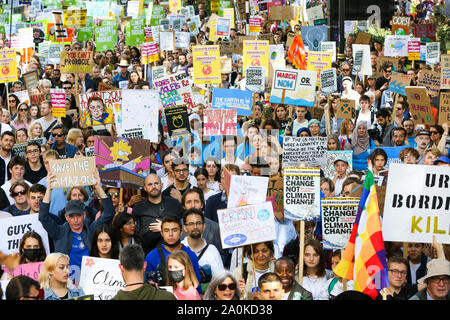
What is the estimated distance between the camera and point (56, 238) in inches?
284

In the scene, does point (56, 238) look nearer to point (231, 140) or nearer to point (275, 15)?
point (231, 140)

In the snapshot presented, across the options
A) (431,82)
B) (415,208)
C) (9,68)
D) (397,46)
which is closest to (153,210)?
(415,208)

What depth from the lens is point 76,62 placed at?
48.8ft

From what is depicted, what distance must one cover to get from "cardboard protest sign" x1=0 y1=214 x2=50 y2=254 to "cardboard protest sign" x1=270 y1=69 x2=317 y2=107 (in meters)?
5.82

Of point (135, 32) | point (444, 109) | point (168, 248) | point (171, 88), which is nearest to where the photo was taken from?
point (168, 248)

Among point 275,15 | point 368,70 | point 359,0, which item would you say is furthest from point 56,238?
point 359,0

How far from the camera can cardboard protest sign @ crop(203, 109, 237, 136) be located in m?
10.4

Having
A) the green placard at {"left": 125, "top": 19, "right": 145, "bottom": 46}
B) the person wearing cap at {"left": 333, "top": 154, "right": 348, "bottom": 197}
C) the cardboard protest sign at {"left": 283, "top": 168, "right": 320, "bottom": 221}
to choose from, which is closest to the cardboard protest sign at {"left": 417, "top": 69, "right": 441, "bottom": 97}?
the person wearing cap at {"left": 333, "top": 154, "right": 348, "bottom": 197}

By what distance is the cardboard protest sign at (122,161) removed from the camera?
848 cm

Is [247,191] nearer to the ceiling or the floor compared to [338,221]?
nearer to the ceiling

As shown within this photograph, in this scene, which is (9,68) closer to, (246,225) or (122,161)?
(122,161)

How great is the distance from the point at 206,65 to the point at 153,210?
6997 millimetres

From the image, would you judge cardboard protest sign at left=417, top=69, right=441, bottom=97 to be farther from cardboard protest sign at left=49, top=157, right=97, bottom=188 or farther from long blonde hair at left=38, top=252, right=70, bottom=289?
long blonde hair at left=38, top=252, right=70, bottom=289

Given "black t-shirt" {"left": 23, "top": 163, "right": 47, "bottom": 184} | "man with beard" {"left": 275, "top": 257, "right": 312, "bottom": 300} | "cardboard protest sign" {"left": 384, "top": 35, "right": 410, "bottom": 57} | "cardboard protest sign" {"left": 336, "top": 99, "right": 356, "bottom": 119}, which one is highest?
"cardboard protest sign" {"left": 384, "top": 35, "right": 410, "bottom": 57}
